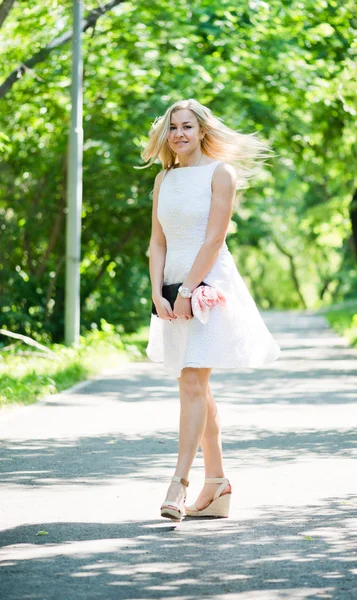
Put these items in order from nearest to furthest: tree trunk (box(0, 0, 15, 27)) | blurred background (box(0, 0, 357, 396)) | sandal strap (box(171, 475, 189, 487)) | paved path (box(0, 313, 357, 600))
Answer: paved path (box(0, 313, 357, 600)) < sandal strap (box(171, 475, 189, 487)) < tree trunk (box(0, 0, 15, 27)) < blurred background (box(0, 0, 357, 396))

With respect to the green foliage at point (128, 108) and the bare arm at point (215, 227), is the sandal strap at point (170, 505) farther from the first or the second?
the green foliage at point (128, 108)

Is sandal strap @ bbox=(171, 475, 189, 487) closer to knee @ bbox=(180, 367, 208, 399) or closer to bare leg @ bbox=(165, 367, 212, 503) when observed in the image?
bare leg @ bbox=(165, 367, 212, 503)

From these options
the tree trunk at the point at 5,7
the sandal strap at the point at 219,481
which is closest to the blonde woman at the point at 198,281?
the sandal strap at the point at 219,481

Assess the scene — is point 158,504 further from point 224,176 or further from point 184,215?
point 224,176

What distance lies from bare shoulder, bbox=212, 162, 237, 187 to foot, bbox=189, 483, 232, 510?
5.12ft

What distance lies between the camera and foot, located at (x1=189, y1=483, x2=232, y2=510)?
6.47m

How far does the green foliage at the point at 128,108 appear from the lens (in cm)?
1927

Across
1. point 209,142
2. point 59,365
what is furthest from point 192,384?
point 59,365

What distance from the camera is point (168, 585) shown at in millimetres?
4938

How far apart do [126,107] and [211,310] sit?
14.9 metres

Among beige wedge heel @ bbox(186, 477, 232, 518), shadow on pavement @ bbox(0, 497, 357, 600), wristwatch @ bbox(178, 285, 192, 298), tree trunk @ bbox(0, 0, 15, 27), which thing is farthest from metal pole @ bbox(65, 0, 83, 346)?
wristwatch @ bbox(178, 285, 192, 298)

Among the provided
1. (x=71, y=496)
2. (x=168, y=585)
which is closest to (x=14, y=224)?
(x=71, y=496)

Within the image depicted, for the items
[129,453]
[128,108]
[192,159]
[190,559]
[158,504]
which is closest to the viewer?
[190,559]

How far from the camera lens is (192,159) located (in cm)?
657
